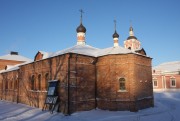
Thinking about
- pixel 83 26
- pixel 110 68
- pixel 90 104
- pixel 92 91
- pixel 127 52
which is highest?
pixel 83 26

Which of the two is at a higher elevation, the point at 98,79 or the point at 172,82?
the point at 98,79

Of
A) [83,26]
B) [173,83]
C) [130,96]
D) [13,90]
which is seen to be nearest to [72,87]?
[130,96]

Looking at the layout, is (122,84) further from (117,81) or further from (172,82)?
(172,82)

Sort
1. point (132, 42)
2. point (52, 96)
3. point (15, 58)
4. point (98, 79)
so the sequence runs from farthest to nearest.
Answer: point (15, 58) < point (132, 42) < point (98, 79) < point (52, 96)

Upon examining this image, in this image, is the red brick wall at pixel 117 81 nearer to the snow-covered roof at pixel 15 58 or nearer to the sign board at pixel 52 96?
the sign board at pixel 52 96

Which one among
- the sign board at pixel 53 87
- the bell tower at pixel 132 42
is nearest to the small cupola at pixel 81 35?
the sign board at pixel 53 87

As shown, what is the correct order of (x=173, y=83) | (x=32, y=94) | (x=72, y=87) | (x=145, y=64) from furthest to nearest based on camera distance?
(x=173, y=83) < (x=32, y=94) < (x=145, y=64) < (x=72, y=87)

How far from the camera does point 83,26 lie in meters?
22.5

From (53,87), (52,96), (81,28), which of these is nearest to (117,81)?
(53,87)

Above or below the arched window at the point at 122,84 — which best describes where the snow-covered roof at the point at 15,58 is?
above

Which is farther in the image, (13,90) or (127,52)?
(13,90)

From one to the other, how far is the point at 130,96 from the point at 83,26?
10.1 metres

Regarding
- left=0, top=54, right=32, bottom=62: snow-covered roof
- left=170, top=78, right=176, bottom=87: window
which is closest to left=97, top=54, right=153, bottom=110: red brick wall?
left=170, top=78, right=176, bottom=87: window

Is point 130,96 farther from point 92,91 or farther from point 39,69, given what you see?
point 39,69
